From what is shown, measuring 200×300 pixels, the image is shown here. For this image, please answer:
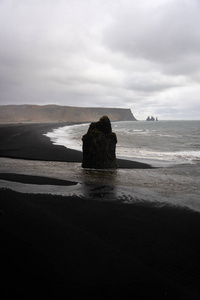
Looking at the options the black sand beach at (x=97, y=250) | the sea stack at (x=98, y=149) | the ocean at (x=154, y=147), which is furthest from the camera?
the ocean at (x=154, y=147)

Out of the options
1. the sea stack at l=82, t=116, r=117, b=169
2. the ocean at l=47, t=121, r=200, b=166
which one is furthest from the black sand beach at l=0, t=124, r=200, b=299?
the ocean at l=47, t=121, r=200, b=166

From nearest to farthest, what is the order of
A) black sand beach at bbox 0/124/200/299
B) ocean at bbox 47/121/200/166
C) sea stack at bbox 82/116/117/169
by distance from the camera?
1. black sand beach at bbox 0/124/200/299
2. sea stack at bbox 82/116/117/169
3. ocean at bbox 47/121/200/166

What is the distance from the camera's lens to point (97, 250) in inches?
136

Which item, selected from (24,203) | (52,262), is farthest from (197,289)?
(24,203)

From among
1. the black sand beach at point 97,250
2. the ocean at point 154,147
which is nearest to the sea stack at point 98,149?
the ocean at point 154,147

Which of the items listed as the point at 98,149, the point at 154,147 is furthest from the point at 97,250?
the point at 154,147

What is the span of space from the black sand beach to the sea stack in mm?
5825

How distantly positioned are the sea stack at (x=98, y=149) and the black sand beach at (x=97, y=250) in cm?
582

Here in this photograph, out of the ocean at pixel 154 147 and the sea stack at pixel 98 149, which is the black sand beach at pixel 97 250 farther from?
the ocean at pixel 154 147

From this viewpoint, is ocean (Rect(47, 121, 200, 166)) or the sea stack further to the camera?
ocean (Rect(47, 121, 200, 166))

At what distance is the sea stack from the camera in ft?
37.0

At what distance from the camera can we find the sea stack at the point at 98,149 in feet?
37.0

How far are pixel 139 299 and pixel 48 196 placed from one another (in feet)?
13.5

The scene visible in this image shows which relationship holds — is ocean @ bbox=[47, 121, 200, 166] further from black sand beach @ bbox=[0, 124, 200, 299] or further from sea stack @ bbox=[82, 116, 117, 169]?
black sand beach @ bbox=[0, 124, 200, 299]
